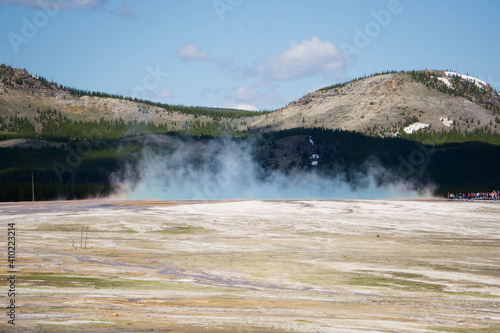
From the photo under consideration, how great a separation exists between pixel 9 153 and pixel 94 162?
120 ft

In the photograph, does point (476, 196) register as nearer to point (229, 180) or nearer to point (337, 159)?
point (337, 159)

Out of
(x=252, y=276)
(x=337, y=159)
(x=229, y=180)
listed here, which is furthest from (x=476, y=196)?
(x=252, y=276)

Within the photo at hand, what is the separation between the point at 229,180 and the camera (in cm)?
13225

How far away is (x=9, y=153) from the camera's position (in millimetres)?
175500

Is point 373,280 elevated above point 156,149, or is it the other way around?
point 156,149

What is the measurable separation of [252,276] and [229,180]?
10799cm

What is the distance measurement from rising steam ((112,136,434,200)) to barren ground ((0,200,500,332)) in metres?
70.5

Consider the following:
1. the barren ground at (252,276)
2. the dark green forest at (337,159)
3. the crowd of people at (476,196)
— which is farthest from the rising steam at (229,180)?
the barren ground at (252,276)

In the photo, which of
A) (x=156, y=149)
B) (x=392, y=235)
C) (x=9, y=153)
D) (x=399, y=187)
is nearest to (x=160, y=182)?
(x=156, y=149)

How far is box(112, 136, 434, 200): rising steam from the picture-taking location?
121438 millimetres

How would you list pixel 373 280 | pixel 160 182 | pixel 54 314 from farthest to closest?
pixel 160 182 < pixel 373 280 < pixel 54 314

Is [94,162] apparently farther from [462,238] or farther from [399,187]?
[462,238]

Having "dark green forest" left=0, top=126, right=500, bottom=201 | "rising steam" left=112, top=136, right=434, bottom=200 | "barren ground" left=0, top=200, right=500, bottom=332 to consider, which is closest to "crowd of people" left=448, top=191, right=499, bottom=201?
"dark green forest" left=0, top=126, right=500, bottom=201

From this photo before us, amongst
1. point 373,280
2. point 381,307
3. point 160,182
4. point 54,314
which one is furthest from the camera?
point 160,182
